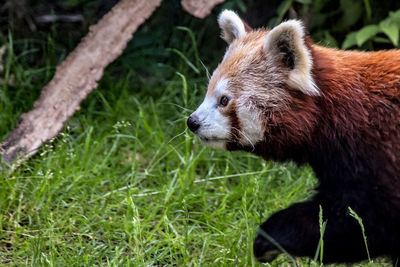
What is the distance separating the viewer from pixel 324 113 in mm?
2684

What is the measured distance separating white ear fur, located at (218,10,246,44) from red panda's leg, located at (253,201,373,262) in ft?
3.08

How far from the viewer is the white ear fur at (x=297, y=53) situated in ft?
8.63

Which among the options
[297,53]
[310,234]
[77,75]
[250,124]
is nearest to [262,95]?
[250,124]

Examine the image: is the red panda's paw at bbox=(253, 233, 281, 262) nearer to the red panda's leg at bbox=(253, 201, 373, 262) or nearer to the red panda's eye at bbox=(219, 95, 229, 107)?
the red panda's leg at bbox=(253, 201, 373, 262)

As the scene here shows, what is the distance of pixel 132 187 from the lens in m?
3.60

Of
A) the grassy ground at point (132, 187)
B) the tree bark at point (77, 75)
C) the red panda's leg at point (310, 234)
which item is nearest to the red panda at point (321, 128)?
the red panda's leg at point (310, 234)

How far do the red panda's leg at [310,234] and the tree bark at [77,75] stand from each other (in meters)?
1.59

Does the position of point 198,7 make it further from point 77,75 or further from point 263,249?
point 263,249

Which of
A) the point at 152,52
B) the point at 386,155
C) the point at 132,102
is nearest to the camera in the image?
the point at 386,155

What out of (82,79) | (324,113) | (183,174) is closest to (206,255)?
(183,174)

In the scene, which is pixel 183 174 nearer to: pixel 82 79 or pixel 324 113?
pixel 82 79

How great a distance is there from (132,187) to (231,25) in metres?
1.15

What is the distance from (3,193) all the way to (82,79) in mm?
930

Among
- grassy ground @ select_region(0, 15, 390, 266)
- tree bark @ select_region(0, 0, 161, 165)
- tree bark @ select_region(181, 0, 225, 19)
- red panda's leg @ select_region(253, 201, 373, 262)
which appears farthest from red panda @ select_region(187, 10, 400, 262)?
tree bark @ select_region(0, 0, 161, 165)
